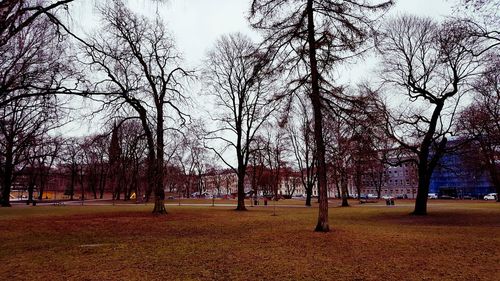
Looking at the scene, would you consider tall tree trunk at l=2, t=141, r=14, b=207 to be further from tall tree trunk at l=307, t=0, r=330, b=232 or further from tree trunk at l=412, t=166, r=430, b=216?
tree trunk at l=412, t=166, r=430, b=216

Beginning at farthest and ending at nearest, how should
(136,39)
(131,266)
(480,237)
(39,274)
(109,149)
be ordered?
1. (136,39)
2. (109,149)
3. (480,237)
4. (131,266)
5. (39,274)

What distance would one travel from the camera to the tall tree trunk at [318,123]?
15.3m

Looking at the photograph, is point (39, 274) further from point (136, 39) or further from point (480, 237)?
point (136, 39)

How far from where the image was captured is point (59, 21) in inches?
403

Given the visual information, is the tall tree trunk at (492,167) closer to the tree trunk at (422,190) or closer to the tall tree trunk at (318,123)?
the tree trunk at (422,190)

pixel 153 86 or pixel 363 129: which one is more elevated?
pixel 153 86

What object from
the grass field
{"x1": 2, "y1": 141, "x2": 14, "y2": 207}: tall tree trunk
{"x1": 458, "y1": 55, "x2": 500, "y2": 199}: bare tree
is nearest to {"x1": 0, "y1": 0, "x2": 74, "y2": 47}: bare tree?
the grass field

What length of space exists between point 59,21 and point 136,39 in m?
17.3

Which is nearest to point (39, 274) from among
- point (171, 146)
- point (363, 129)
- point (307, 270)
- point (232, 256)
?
point (232, 256)

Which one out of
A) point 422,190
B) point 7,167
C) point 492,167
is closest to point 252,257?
point 422,190

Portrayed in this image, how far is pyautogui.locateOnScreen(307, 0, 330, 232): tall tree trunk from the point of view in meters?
15.3

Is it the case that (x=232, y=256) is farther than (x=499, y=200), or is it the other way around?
(x=499, y=200)

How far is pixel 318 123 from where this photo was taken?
1553 centimetres

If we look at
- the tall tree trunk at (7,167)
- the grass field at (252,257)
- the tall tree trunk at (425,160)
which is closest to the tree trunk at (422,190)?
the tall tree trunk at (425,160)
